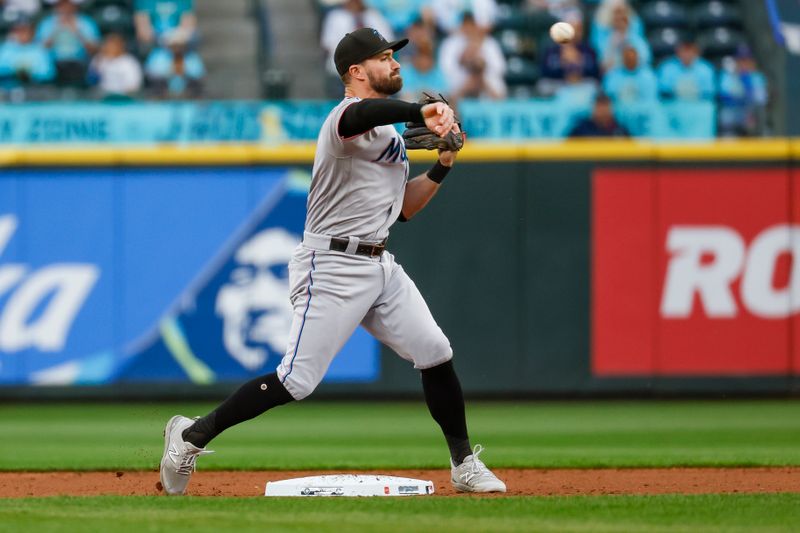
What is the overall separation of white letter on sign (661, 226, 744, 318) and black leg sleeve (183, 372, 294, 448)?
5.81m

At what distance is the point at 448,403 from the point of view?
19.9ft

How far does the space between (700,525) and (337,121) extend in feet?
6.61

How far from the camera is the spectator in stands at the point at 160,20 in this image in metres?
12.9

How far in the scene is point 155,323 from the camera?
11.0 meters

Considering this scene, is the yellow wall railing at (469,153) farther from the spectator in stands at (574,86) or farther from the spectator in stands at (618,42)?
the spectator in stands at (618,42)

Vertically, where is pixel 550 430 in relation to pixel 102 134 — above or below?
below

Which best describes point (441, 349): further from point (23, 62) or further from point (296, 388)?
point (23, 62)

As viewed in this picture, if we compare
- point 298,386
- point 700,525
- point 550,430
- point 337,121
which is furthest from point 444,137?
point 550,430

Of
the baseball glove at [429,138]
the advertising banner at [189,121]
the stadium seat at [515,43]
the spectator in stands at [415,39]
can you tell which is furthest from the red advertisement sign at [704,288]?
the baseball glove at [429,138]

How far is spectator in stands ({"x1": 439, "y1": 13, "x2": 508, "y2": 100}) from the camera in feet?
39.9

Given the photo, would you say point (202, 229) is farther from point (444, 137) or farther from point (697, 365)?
point (444, 137)

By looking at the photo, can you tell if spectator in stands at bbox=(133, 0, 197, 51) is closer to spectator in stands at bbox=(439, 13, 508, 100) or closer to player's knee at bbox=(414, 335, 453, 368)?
spectator in stands at bbox=(439, 13, 508, 100)

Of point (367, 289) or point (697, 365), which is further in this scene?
point (697, 365)

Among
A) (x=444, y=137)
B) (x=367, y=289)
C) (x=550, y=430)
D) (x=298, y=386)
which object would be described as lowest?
(x=550, y=430)
